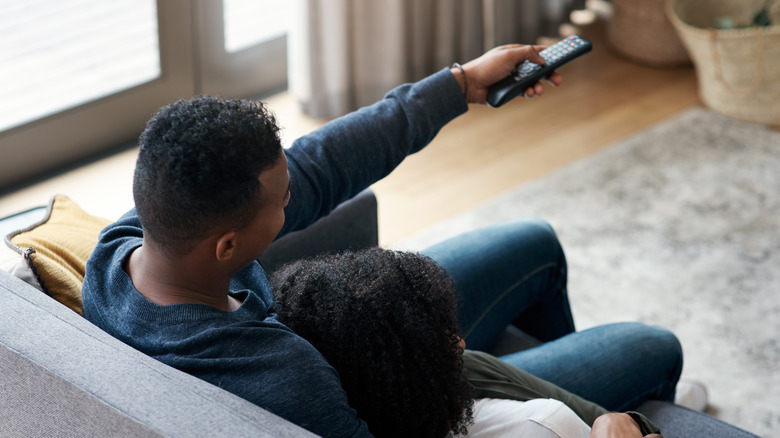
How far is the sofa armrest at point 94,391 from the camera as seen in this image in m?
0.70

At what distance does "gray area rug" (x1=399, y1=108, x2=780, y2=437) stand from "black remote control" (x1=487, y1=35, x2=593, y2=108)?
30.7 inches

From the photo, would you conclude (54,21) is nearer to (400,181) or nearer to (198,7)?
(198,7)

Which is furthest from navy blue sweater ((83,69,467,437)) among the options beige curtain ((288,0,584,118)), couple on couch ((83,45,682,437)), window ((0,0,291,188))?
beige curtain ((288,0,584,118))

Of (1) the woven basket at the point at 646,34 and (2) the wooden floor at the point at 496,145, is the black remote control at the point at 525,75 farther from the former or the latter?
(1) the woven basket at the point at 646,34

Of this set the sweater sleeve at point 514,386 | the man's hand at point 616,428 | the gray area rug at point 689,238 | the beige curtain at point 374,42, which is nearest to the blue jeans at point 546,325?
the sweater sleeve at point 514,386

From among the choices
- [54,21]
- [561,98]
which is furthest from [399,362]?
[561,98]

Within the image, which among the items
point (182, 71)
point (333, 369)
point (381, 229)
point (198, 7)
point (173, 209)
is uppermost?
point (173, 209)

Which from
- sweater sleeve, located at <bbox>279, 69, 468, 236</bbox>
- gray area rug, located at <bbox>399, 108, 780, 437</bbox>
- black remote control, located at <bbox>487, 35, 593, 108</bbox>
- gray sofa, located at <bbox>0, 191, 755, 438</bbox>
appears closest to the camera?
gray sofa, located at <bbox>0, 191, 755, 438</bbox>

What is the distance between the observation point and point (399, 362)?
793 millimetres

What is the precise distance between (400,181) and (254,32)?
0.75m

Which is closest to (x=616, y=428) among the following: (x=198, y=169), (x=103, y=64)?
(x=198, y=169)

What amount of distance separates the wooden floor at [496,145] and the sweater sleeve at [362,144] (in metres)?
0.91

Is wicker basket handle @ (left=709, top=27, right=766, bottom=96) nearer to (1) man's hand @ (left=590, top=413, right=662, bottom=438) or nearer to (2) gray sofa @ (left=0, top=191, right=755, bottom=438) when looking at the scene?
(1) man's hand @ (left=590, top=413, right=662, bottom=438)

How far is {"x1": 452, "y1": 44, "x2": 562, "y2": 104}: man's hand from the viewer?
125 cm
